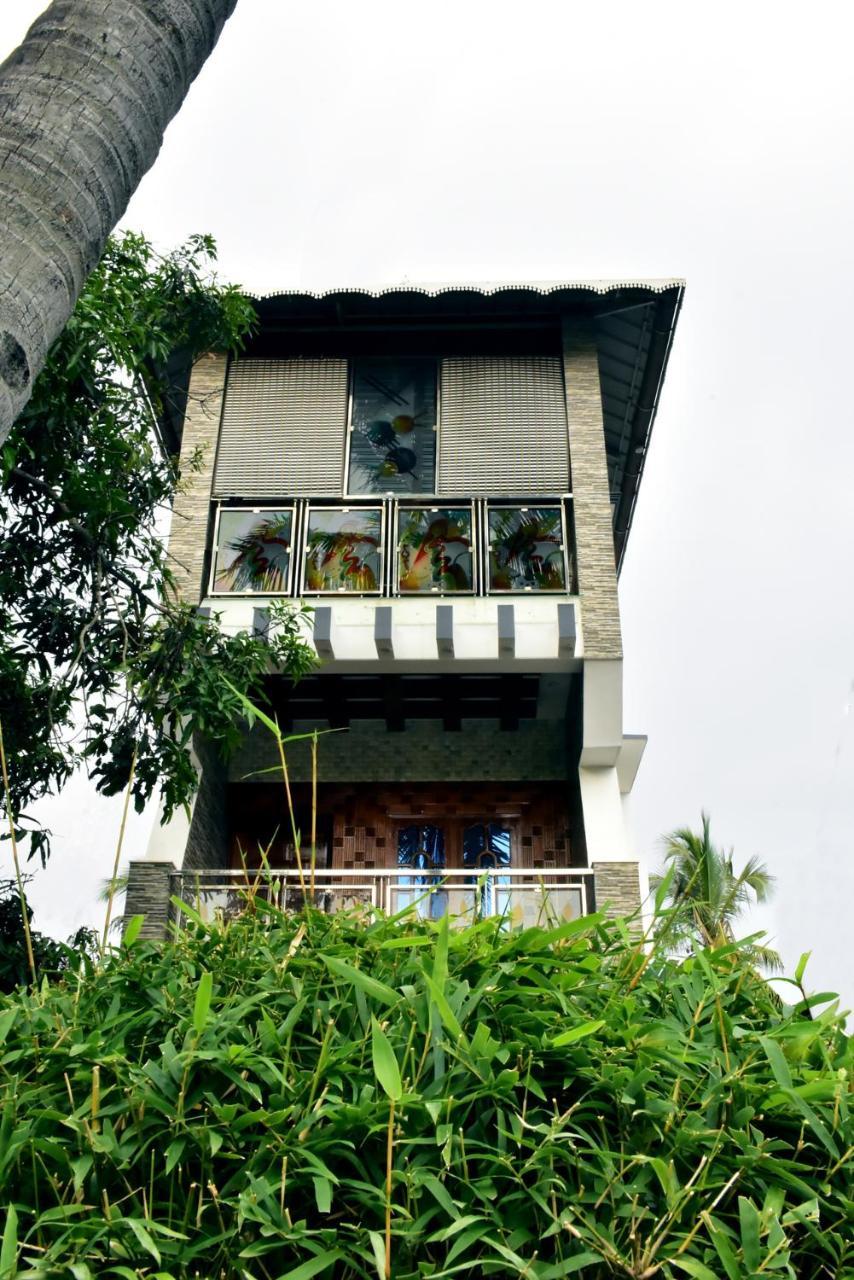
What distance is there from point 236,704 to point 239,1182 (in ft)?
20.3

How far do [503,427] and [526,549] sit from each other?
1434 millimetres

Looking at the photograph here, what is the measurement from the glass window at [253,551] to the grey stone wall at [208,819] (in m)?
1.52

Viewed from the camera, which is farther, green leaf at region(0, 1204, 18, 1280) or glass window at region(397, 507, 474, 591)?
glass window at region(397, 507, 474, 591)

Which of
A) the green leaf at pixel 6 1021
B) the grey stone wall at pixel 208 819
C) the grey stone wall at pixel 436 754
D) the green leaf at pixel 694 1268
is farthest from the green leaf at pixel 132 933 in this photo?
the grey stone wall at pixel 436 754

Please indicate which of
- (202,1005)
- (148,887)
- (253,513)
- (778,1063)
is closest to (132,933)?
(202,1005)

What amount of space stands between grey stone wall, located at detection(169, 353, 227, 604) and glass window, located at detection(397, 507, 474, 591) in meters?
1.83

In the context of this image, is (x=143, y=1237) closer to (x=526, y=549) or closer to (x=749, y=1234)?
(x=749, y=1234)

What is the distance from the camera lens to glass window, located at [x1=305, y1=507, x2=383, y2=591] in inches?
445

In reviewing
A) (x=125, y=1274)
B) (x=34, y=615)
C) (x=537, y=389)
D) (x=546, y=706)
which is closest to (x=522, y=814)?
(x=546, y=706)

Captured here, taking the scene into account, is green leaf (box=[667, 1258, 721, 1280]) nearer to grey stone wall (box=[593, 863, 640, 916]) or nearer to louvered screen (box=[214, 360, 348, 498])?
grey stone wall (box=[593, 863, 640, 916])

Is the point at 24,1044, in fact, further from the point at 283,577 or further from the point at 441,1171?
the point at 283,577

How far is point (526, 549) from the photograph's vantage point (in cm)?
1151

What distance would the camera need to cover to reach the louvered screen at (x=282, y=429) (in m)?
11.9

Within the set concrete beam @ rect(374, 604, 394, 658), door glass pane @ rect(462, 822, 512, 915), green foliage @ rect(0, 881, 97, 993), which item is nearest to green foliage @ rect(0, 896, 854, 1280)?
green foliage @ rect(0, 881, 97, 993)
